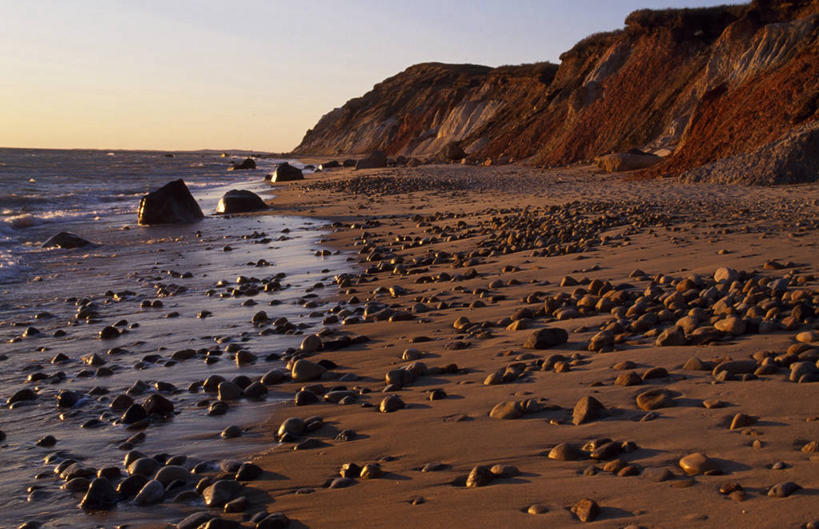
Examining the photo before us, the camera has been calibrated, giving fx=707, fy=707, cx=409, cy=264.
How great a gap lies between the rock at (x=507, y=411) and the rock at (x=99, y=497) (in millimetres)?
1776

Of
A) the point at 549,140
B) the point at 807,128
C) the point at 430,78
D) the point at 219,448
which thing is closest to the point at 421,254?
the point at 219,448

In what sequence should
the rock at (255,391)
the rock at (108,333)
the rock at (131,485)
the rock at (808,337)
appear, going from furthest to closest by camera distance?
the rock at (108,333), the rock at (255,391), the rock at (808,337), the rock at (131,485)

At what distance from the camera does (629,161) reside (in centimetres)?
2203

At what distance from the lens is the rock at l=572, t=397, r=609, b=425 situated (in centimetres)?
321

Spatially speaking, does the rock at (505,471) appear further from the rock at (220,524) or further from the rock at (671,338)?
the rock at (671,338)

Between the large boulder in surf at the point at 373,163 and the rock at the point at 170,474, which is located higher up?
the large boulder in surf at the point at 373,163

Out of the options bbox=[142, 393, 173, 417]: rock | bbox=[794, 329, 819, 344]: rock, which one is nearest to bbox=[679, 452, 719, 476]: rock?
bbox=[794, 329, 819, 344]: rock

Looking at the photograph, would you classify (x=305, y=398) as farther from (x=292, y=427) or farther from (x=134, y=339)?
(x=134, y=339)

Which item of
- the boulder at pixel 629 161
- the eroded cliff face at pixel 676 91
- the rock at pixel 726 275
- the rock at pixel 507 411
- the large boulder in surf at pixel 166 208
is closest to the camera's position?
the rock at pixel 507 411

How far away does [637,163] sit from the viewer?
71.7 feet

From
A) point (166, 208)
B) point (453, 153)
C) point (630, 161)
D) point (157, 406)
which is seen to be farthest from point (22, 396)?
point (453, 153)

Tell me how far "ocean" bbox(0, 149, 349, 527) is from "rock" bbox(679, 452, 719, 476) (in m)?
2.02

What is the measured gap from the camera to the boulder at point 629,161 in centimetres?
2170

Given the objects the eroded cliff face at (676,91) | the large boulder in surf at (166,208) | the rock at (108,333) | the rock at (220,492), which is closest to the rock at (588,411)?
the rock at (220,492)
